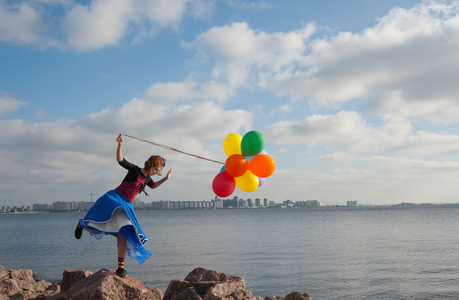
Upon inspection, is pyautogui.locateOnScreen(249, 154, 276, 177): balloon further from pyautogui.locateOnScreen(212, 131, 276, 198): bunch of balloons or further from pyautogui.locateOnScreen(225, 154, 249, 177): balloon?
pyautogui.locateOnScreen(225, 154, 249, 177): balloon

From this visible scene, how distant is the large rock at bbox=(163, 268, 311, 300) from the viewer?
20.5 feet

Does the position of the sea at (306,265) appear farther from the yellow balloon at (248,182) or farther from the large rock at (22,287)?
the yellow balloon at (248,182)

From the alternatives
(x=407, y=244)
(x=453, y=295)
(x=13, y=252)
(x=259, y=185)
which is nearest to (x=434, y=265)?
(x=453, y=295)

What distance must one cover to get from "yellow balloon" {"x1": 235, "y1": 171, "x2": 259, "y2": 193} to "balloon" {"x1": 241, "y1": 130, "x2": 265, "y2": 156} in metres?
0.50

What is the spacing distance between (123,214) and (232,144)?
3.30 metres

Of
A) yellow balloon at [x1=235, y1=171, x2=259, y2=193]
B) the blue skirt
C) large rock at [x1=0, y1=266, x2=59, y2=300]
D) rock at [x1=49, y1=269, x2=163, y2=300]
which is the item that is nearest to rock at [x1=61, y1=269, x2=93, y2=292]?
rock at [x1=49, y1=269, x2=163, y2=300]

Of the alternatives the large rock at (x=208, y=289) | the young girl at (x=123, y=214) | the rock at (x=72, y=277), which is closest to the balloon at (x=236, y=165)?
the young girl at (x=123, y=214)

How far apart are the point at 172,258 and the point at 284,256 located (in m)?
5.92

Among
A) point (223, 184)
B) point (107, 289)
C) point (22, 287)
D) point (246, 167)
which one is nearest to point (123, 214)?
point (107, 289)

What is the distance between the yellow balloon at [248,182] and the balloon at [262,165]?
26 cm

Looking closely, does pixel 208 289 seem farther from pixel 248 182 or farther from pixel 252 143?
pixel 252 143

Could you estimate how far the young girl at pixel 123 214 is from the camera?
6355mm

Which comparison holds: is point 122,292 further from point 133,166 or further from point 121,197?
point 133,166

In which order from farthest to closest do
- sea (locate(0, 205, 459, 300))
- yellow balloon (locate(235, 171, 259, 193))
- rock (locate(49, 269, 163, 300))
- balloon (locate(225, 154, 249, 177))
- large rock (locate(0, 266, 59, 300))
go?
1. sea (locate(0, 205, 459, 300))
2. large rock (locate(0, 266, 59, 300))
3. yellow balloon (locate(235, 171, 259, 193))
4. balloon (locate(225, 154, 249, 177))
5. rock (locate(49, 269, 163, 300))
